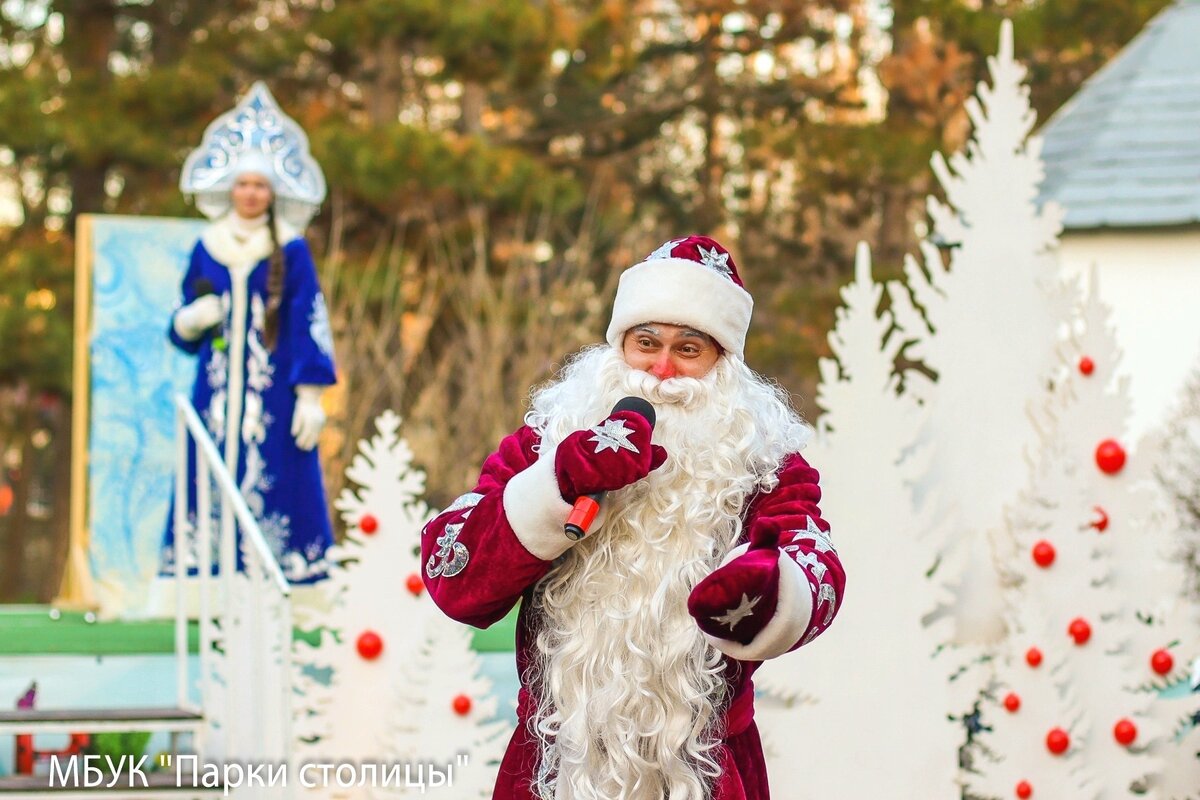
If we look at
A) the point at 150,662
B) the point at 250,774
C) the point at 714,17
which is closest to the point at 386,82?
the point at 714,17

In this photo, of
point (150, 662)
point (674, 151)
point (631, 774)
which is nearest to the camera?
point (631, 774)

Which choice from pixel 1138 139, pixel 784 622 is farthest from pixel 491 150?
pixel 784 622

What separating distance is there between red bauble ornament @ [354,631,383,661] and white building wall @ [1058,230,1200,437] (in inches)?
273

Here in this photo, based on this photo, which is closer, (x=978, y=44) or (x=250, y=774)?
(x=250, y=774)

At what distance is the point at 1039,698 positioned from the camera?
4578mm

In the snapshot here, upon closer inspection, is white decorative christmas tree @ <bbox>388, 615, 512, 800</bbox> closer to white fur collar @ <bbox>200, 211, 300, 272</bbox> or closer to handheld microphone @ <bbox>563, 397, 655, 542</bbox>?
white fur collar @ <bbox>200, 211, 300, 272</bbox>

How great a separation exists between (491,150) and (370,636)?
6.59 meters

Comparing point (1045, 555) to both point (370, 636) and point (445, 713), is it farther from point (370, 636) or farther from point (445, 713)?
point (370, 636)

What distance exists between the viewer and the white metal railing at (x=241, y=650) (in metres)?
4.18

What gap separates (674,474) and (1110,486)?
2.51 metres

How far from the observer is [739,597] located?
232 centimetres

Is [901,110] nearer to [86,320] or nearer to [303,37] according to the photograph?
[303,37]

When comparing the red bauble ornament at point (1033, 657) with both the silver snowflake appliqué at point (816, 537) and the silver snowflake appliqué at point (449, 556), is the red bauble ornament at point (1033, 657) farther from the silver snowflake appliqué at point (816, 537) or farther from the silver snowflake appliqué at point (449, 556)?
the silver snowflake appliqué at point (449, 556)

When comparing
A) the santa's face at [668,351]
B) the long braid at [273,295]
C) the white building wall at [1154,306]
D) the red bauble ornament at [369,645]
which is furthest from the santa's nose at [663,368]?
the white building wall at [1154,306]
